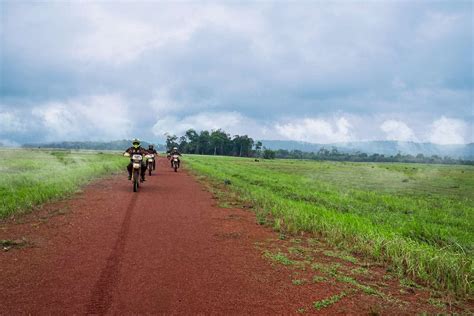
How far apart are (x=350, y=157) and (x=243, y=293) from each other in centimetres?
16159

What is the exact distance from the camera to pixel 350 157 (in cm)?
15875

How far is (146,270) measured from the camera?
20.3 feet

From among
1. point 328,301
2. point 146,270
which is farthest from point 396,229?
point 146,270

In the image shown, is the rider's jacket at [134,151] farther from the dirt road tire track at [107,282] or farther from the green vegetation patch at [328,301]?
the green vegetation patch at [328,301]

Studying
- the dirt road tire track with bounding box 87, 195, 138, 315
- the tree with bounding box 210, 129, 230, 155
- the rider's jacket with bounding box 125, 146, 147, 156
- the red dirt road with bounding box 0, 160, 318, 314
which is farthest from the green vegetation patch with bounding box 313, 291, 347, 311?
the tree with bounding box 210, 129, 230, 155

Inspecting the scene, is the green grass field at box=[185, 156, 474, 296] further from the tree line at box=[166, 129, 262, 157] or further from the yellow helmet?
the tree line at box=[166, 129, 262, 157]

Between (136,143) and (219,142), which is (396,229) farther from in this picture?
(219,142)

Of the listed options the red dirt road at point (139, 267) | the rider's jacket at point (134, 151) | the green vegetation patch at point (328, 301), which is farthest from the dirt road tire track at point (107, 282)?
the rider's jacket at point (134, 151)

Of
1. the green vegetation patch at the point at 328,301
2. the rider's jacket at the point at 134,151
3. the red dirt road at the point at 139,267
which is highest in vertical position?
the rider's jacket at the point at 134,151

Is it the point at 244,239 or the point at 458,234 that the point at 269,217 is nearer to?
the point at 244,239

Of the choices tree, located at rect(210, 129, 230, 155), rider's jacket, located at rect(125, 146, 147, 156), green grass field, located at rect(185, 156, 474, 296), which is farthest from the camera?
tree, located at rect(210, 129, 230, 155)

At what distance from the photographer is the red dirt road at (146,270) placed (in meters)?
4.95

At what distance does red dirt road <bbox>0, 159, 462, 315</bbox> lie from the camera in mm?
4953

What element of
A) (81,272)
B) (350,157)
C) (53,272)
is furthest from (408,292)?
(350,157)
